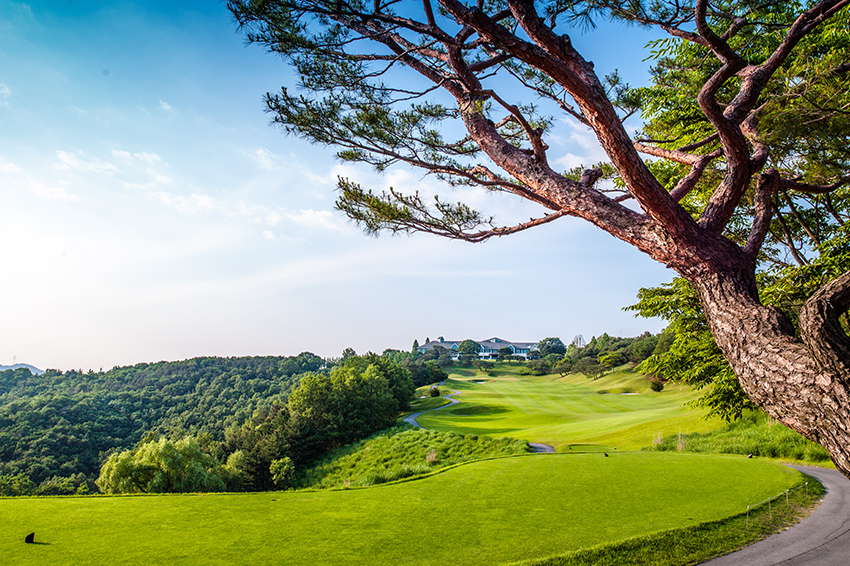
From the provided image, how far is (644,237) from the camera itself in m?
2.52

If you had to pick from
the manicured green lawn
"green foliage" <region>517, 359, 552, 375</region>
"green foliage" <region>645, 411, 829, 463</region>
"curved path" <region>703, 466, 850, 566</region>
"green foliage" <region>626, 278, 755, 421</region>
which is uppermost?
"green foliage" <region>626, 278, 755, 421</region>

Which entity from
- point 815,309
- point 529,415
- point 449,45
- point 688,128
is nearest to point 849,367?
point 815,309

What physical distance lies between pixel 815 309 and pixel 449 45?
8.50 ft

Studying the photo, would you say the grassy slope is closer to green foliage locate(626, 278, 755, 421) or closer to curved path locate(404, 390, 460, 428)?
curved path locate(404, 390, 460, 428)

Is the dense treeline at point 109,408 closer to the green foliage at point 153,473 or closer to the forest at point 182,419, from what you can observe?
the forest at point 182,419

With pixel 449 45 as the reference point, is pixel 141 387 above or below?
below

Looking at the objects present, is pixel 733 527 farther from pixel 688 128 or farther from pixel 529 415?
pixel 529 415

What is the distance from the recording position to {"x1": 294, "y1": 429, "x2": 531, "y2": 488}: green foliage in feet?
57.1

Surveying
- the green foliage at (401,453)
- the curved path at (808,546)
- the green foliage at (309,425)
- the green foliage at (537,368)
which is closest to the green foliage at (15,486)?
the green foliage at (309,425)

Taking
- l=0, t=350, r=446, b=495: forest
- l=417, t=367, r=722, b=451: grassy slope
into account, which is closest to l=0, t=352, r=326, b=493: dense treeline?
l=0, t=350, r=446, b=495: forest

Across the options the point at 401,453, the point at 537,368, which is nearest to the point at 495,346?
the point at 537,368

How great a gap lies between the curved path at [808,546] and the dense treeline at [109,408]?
3309 centimetres

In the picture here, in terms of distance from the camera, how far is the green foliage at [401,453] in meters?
17.4

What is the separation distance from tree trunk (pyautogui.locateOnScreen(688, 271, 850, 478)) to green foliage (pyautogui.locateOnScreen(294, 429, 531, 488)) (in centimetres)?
1241
